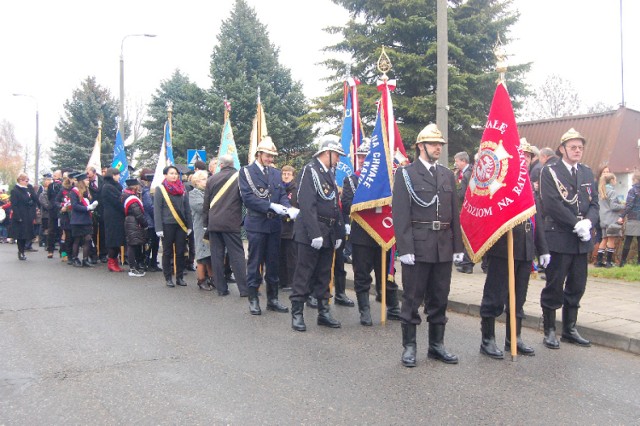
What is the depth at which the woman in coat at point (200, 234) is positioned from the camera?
987cm

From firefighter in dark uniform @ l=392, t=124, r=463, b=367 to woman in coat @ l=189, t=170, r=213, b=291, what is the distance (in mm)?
4901

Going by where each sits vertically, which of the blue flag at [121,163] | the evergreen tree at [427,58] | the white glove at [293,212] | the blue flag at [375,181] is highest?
the evergreen tree at [427,58]

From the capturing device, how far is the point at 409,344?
18.0 feet

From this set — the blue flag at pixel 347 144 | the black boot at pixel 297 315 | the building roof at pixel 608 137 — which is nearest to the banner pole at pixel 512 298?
the black boot at pixel 297 315

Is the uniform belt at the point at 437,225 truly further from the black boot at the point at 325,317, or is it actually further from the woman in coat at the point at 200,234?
the woman in coat at the point at 200,234

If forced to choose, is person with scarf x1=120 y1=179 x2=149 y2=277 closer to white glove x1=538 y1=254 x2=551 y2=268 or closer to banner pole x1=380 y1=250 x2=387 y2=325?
banner pole x1=380 y1=250 x2=387 y2=325

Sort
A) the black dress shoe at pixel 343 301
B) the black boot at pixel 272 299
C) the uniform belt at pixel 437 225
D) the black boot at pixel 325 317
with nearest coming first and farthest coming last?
the uniform belt at pixel 437 225
the black boot at pixel 325 317
the black boot at pixel 272 299
the black dress shoe at pixel 343 301

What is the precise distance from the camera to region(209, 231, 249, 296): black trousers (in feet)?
27.7

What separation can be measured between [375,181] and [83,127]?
103 ft

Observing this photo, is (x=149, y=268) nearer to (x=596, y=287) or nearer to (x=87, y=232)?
(x=87, y=232)

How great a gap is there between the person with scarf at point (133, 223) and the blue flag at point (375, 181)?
5.30 metres

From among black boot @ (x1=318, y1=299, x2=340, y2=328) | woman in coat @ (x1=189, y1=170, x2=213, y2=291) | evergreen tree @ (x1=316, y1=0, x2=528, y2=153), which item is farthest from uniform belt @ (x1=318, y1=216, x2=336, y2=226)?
evergreen tree @ (x1=316, y1=0, x2=528, y2=153)

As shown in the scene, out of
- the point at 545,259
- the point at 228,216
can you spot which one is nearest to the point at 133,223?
the point at 228,216

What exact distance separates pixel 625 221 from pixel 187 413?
9.95 metres
